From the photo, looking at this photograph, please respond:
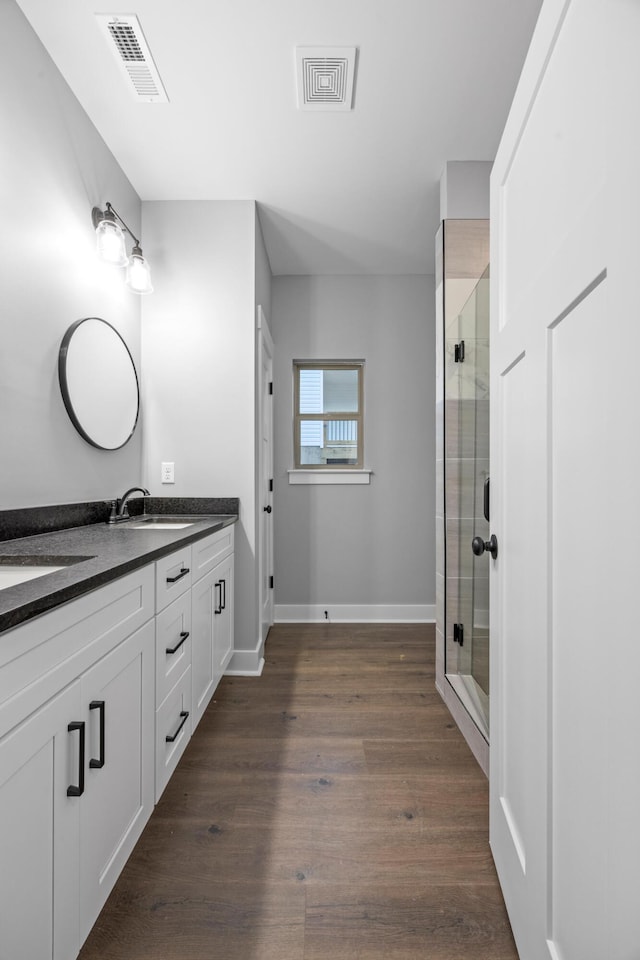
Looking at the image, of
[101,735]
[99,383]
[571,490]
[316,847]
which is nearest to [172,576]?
[101,735]

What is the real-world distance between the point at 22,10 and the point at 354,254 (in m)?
2.09

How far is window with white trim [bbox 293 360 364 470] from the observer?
12.1ft

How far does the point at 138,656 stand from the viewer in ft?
4.10

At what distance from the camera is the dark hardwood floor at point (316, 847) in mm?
1124

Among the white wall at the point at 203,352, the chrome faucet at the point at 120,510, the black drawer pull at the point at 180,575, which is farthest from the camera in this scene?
the white wall at the point at 203,352

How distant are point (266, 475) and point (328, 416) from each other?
793 millimetres

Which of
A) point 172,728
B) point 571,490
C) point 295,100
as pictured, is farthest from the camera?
point 295,100

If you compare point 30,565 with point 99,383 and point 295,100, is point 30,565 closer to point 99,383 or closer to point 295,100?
point 99,383

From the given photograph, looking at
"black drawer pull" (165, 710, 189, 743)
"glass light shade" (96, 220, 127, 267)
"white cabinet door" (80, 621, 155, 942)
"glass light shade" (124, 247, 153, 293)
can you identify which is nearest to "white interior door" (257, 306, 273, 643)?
"glass light shade" (124, 247, 153, 293)

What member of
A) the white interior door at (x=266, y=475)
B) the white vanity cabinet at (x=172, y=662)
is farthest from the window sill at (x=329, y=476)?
the white vanity cabinet at (x=172, y=662)

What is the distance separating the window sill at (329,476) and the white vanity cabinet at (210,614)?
1.13m

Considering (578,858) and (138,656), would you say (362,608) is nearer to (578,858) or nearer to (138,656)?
(138,656)

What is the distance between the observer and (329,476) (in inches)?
142

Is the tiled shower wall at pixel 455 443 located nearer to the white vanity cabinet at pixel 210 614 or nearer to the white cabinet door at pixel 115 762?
the white vanity cabinet at pixel 210 614
